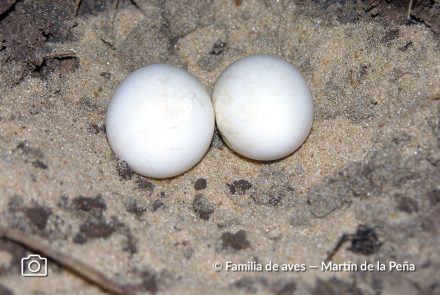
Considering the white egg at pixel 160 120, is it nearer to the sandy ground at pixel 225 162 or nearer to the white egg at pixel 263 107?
the white egg at pixel 263 107

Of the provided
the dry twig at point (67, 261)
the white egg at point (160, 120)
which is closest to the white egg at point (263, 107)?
the white egg at point (160, 120)

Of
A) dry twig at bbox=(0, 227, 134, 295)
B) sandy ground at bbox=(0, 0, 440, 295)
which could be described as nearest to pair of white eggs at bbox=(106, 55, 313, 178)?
sandy ground at bbox=(0, 0, 440, 295)

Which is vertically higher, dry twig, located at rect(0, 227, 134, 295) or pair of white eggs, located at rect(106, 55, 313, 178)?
pair of white eggs, located at rect(106, 55, 313, 178)

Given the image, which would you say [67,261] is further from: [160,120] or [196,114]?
[196,114]

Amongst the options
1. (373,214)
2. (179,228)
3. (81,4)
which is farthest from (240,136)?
(81,4)

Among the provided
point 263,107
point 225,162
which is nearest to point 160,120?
point 263,107

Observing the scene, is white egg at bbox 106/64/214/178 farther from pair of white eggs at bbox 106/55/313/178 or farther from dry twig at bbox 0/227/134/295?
dry twig at bbox 0/227/134/295
